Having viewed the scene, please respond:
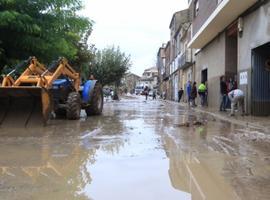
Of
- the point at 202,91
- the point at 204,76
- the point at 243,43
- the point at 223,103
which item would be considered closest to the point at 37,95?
the point at 243,43

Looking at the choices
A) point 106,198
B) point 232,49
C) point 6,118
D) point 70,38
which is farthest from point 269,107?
point 106,198

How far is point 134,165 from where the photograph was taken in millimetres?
7613

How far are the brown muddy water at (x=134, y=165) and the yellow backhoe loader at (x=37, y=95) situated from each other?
1.47 m

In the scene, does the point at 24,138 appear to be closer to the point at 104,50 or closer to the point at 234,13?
the point at 234,13

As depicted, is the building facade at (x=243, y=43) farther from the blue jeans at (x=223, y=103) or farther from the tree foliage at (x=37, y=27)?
the tree foliage at (x=37, y=27)

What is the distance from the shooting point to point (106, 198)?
5.56m

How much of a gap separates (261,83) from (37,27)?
8826 millimetres

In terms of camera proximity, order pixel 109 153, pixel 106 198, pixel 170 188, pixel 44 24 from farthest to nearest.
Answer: pixel 44 24 → pixel 109 153 → pixel 170 188 → pixel 106 198

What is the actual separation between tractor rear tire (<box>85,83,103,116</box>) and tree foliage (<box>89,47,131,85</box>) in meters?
35.8

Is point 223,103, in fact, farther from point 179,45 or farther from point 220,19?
point 179,45

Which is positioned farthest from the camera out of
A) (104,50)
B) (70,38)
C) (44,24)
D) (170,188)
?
(104,50)

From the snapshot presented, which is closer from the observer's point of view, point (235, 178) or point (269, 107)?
point (235, 178)

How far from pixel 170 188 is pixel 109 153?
2.89 metres

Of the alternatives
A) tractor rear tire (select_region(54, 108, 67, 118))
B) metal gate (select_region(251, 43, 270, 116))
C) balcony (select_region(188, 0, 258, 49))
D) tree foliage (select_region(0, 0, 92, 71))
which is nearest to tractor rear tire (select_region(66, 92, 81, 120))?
tractor rear tire (select_region(54, 108, 67, 118))
